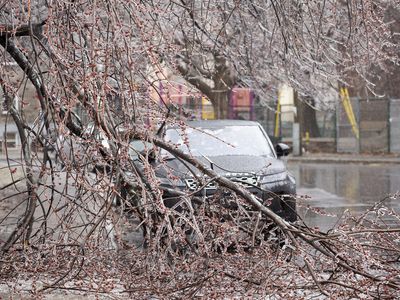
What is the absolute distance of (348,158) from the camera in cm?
2856

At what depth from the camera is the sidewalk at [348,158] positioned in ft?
89.0

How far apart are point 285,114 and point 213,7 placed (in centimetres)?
2483

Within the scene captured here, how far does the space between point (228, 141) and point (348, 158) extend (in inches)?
720

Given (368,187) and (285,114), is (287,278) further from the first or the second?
(285,114)

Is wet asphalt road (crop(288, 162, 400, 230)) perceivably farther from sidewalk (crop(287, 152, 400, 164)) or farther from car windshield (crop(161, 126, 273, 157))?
car windshield (crop(161, 126, 273, 157))

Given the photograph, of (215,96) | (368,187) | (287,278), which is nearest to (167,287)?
(287,278)

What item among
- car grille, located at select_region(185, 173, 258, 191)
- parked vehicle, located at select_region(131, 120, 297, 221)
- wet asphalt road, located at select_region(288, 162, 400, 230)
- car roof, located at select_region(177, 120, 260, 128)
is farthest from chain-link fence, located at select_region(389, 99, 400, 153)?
car grille, located at select_region(185, 173, 258, 191)

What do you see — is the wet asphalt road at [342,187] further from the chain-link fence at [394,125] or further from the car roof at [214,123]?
the chain-link fence at [394,125]

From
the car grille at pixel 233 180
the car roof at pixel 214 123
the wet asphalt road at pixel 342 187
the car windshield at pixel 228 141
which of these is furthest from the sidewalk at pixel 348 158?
the car grille at pixel 233 180

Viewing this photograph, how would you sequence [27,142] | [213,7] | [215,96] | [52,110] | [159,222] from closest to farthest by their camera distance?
1. [52,110]
2. [159,222]
3. [27,142]
4. [213,7]
5. [215,96]

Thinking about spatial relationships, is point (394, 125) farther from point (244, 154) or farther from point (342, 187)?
point (244, 154)

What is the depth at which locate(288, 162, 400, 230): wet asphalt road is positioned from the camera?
13.1 m

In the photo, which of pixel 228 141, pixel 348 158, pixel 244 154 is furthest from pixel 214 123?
pixel 348 158

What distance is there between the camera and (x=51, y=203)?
6.32 meters
